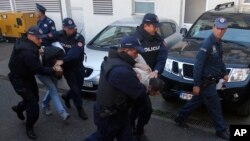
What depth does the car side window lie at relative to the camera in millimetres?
6995

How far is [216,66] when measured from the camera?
4016 mm

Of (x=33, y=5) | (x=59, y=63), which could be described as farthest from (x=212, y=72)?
(x=33, y=5)

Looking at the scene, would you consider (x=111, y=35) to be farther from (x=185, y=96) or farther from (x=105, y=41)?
(x=185, y=96)

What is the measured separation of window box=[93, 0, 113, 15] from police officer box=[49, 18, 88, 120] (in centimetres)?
549

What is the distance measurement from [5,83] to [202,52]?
5.11 meters

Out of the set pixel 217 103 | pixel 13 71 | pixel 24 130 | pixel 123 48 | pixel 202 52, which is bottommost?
pixel 24 130

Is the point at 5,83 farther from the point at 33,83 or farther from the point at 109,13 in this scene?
the point at 109,13

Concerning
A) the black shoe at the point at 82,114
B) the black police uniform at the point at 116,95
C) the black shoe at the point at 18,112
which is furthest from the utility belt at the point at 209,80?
the black shoe at the point at 18,112

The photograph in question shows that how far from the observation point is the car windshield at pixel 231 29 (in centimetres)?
534

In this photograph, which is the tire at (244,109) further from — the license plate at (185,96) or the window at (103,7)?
the window at (103,7)

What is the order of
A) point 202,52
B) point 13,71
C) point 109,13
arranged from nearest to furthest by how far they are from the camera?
point 202,52 → point 13,71 → point 109,13

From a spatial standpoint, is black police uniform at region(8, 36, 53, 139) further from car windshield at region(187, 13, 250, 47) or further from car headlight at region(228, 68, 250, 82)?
car windshield at region(187, 13, 250, 47)

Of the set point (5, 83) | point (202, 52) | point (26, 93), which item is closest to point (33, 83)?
point (26, 93)

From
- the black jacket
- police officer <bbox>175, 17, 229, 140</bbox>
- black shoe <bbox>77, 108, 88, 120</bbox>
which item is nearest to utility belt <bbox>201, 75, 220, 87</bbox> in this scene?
police officer <bbox>175, 17, 229, 140</bbox>
